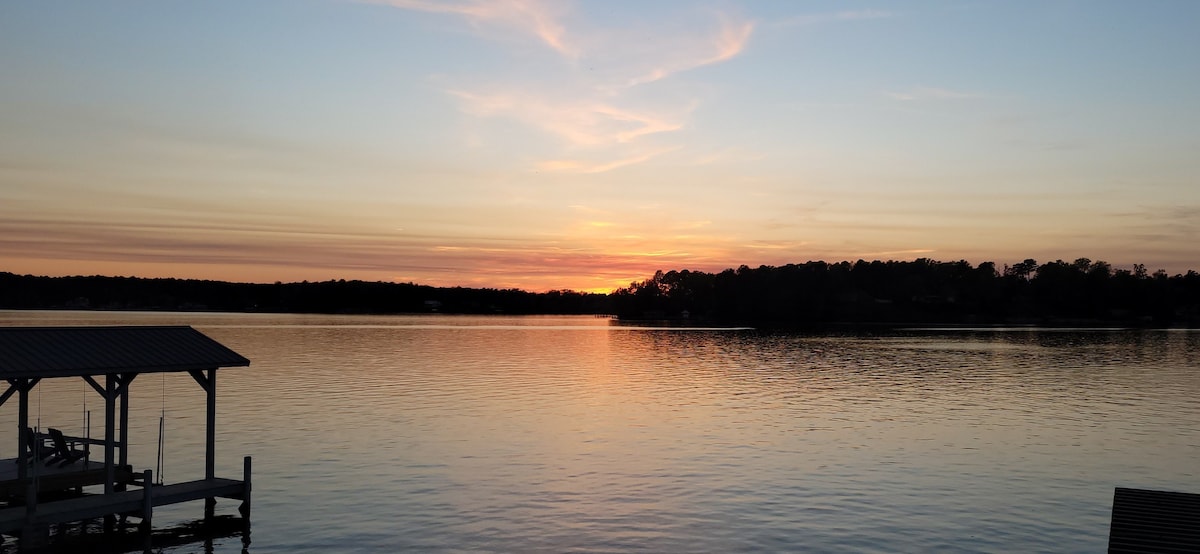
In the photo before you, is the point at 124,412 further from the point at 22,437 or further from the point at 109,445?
the point at 22,437

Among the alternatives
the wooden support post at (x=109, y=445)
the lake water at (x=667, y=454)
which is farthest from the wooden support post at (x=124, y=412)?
the lake water at (x=667, y=454)

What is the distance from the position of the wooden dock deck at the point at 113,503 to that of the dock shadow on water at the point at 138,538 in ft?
2.65

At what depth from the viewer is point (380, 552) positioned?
24078mm

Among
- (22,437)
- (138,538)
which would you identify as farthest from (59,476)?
(138,538)

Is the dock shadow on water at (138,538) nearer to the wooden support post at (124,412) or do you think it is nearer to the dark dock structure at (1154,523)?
the wooden support post at (124,412)

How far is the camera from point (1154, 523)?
21594mm

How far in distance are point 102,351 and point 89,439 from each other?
3.24 meters

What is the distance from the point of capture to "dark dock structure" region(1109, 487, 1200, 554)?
20062mm

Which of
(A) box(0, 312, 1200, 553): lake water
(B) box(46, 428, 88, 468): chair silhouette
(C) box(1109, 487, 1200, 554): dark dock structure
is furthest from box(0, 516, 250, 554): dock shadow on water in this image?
(C) box(1109, 487, 1200, 554): dark dock structure

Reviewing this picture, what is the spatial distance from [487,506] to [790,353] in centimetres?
9318

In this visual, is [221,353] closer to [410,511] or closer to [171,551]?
[171,551]

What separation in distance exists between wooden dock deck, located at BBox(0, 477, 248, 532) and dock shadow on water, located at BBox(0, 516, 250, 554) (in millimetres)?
808

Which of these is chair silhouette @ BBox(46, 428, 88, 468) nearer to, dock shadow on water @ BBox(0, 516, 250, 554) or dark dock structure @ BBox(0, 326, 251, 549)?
dark dock structure @ BBox(0, 326, 251, 549)

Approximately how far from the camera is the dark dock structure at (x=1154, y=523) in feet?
65.8
